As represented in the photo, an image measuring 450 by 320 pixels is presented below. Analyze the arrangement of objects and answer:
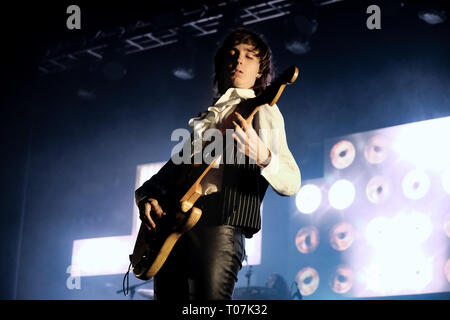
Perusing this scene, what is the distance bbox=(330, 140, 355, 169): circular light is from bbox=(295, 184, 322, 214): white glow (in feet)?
1.06

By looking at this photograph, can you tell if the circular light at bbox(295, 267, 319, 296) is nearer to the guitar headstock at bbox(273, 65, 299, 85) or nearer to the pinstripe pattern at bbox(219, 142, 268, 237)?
the pinstripe pattern at bbox(219, 142, 268, 237)

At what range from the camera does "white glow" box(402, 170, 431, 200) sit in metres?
4.80

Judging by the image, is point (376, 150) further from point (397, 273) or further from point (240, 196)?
point (240, 196)

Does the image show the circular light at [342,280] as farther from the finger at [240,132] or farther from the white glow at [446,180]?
the finger at [240,132]

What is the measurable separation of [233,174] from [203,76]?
17.3 feet

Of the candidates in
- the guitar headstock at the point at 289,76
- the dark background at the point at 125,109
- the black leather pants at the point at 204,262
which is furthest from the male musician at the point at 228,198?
the dark background at the point at 125,109

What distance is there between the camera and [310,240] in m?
5.35

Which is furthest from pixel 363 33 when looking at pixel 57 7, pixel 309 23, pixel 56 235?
pixel 56 235

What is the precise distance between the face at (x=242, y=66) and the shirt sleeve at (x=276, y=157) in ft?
0.54

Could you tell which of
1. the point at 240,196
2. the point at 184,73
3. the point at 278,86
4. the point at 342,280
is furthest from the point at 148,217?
the point at 184,73

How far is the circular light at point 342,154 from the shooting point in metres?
5.32

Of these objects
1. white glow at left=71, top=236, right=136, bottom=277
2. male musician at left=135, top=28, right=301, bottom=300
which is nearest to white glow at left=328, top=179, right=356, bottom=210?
white glow at left=71, top=236, right=136, bottom=277

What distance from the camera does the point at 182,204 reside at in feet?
5.16

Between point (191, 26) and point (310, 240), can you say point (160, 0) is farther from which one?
point (310, 240)
